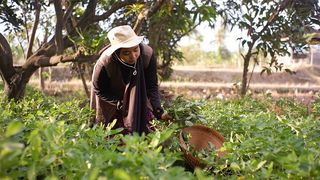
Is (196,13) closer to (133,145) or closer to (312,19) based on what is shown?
(312,19)

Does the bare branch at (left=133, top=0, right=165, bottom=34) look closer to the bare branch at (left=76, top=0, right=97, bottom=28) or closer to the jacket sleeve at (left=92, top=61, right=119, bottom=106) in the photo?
the bare branch at (left=76, top=0, right=97, bottom=28)

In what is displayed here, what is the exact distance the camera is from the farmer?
280 centimetres

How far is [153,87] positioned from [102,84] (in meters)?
0.39

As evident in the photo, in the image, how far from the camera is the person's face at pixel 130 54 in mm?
2768

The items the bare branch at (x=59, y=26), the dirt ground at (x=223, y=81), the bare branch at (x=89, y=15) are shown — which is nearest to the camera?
the bare branch at (x=59, y=26)

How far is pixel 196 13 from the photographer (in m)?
4.35

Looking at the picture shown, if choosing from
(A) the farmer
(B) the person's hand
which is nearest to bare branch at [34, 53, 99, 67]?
(A) the farmer

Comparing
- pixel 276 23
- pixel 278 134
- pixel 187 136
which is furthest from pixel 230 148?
pixel 276 23

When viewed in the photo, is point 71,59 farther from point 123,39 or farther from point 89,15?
point 123,39

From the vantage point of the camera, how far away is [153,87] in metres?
3.13

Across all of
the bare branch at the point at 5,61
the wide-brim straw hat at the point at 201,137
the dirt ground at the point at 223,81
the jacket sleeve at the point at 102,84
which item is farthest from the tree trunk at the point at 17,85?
the dirt ground at the point at 223,81

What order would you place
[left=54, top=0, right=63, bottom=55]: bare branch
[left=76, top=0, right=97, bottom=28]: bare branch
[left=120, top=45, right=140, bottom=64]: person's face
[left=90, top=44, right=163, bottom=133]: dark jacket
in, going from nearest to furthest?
[left=120, top=45, right=140, bottom=64]: person's face
[left=90, top=44, right=163, bottom=133]: dark jacket
[left=54, top=0, right=63, bottom=55]: bare branch
[left=76, top=0, right=97, bottom=28]: bare branch

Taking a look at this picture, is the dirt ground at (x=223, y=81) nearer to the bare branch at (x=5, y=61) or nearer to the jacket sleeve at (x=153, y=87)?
the bare branch at (x=5, y=61)

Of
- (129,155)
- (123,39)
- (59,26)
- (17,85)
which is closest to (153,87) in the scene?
(123,39)
